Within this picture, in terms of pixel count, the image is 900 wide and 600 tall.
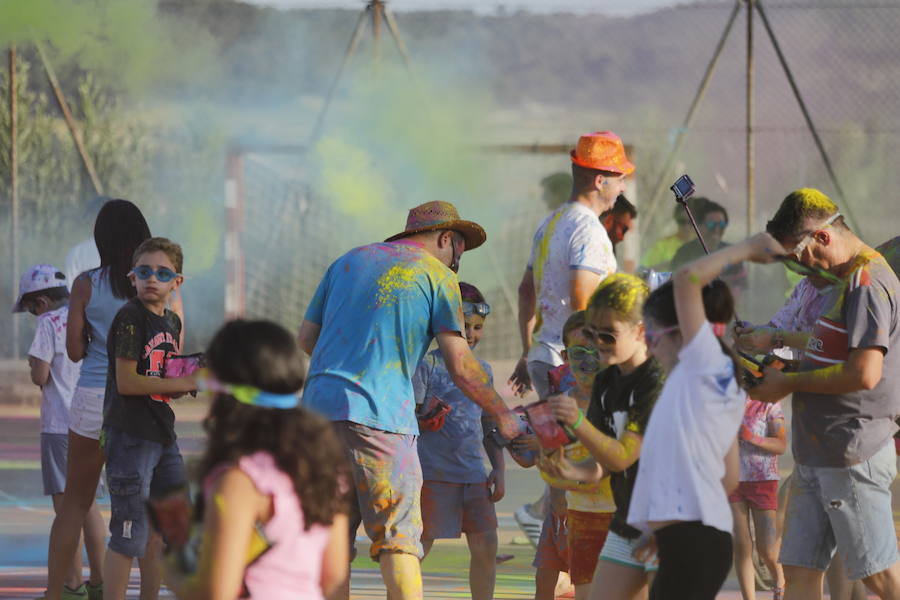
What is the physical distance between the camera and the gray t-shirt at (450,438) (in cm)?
594

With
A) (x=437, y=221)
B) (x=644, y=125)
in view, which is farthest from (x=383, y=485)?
(x=644, y=125)

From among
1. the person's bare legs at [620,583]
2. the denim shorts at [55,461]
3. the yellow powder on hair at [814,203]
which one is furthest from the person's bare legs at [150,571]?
the yellow powder on hair at [814,203]

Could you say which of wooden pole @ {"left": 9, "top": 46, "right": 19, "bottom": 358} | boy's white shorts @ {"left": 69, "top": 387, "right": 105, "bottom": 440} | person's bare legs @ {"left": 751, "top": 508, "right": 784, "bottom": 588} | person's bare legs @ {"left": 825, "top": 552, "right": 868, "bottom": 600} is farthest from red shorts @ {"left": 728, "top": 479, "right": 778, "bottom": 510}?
wooden pole @ {"left": 9, "top": 46, "right": 19, "bottom": 358}

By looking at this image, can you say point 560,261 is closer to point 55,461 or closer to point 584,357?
point 584,357

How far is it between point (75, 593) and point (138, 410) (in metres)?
1.20

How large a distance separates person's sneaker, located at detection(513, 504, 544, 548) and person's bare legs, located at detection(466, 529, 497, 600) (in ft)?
4.77

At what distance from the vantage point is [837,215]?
5.09m

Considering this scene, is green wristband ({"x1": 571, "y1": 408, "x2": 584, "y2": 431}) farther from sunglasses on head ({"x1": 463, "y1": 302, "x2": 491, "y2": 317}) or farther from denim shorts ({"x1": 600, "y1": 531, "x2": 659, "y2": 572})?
sunglasses on head ({"x1": 463, "y1": 302, "x2": 491, "y2": 317})

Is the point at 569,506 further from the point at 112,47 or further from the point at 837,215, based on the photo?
the point at 112,47

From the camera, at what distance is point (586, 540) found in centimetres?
505

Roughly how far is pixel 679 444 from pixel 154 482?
251 centimetres

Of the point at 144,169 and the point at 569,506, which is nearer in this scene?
the point at 569,506

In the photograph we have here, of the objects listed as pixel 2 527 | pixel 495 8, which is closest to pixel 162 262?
pixel 2 527

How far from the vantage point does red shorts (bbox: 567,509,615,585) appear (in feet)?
16.5
